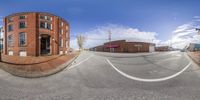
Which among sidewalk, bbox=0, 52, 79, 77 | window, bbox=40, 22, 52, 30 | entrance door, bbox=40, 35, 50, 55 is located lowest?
sidewalk, bbox=0, 52, 79, 77

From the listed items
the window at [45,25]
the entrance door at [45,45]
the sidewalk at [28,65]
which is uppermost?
the window at [45,25]

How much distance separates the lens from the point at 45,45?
557 cm

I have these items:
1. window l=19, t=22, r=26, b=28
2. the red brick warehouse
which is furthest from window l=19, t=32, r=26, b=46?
window l=19, t=22, r=26, b=28

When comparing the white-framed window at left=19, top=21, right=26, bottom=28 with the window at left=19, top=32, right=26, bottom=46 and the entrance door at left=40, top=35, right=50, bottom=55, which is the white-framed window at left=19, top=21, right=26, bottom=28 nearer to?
the window at left=19, top=32, right=26, bottom=46

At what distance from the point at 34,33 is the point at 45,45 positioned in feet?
2.12

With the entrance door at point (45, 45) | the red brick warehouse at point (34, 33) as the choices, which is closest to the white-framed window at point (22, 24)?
the red brick warehouse at point (34, 33)

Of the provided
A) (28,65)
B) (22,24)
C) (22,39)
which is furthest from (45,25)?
(28,65)

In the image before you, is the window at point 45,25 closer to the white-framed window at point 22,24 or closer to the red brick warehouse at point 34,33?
the red brick warehouse at point 34,33

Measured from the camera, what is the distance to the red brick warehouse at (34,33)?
501cm

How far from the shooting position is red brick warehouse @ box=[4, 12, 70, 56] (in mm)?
5008

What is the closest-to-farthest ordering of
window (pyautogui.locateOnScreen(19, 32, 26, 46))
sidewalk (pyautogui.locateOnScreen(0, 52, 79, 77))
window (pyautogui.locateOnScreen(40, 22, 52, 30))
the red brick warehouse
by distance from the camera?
1. window (pyautogui.locateOnScreen(19, 32, 26, 46))
2. the red brick warehouse
3. window (pyautogui.locateOnScreen(40, 22, 52, 30))
4. sidewalk (pyautogui.locateOnScreen(0, 52, 79, 77))

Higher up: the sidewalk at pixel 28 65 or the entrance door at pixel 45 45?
the entrance door at pixel 45 45

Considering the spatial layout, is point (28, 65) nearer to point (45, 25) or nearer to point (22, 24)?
point (22, 24)

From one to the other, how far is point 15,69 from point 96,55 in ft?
23.4
